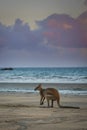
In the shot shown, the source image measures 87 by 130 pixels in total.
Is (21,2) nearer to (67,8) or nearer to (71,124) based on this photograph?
(67,8)

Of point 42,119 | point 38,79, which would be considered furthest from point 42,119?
point 38,79

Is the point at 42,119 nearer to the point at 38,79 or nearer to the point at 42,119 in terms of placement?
the point at 42,119

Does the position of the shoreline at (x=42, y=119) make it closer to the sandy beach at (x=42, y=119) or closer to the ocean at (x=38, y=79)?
the sandy beach at (x=42, y=119)

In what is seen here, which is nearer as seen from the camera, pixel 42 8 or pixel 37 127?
pixel 37 127

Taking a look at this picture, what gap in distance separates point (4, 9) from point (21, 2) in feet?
2.34

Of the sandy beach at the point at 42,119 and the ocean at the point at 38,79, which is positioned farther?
the ocean at the point at 38,79

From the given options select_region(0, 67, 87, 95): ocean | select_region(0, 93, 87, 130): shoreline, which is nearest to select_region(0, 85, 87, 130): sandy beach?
select_region(0, 93, 87, 130): shoreline

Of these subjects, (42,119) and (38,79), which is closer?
(42,119)

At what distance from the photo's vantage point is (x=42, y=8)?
43.9ft

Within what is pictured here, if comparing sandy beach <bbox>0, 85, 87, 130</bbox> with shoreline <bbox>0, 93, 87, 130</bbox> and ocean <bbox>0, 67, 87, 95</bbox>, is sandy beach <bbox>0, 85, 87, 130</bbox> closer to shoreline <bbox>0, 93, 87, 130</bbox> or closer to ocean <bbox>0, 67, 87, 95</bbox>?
shoreline <bbox>0, 93, 87, 130</bbox>

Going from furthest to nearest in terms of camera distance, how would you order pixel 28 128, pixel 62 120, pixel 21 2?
pixel 21 2 < pixel 62 120 < pixel 28 128

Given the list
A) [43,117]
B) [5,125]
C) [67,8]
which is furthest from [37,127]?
[67,8]

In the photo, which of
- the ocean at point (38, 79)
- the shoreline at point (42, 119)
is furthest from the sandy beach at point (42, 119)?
the ocean at point (38, 79)

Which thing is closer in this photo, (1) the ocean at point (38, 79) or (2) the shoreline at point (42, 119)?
(2) the shoreline at point (42, 119)
